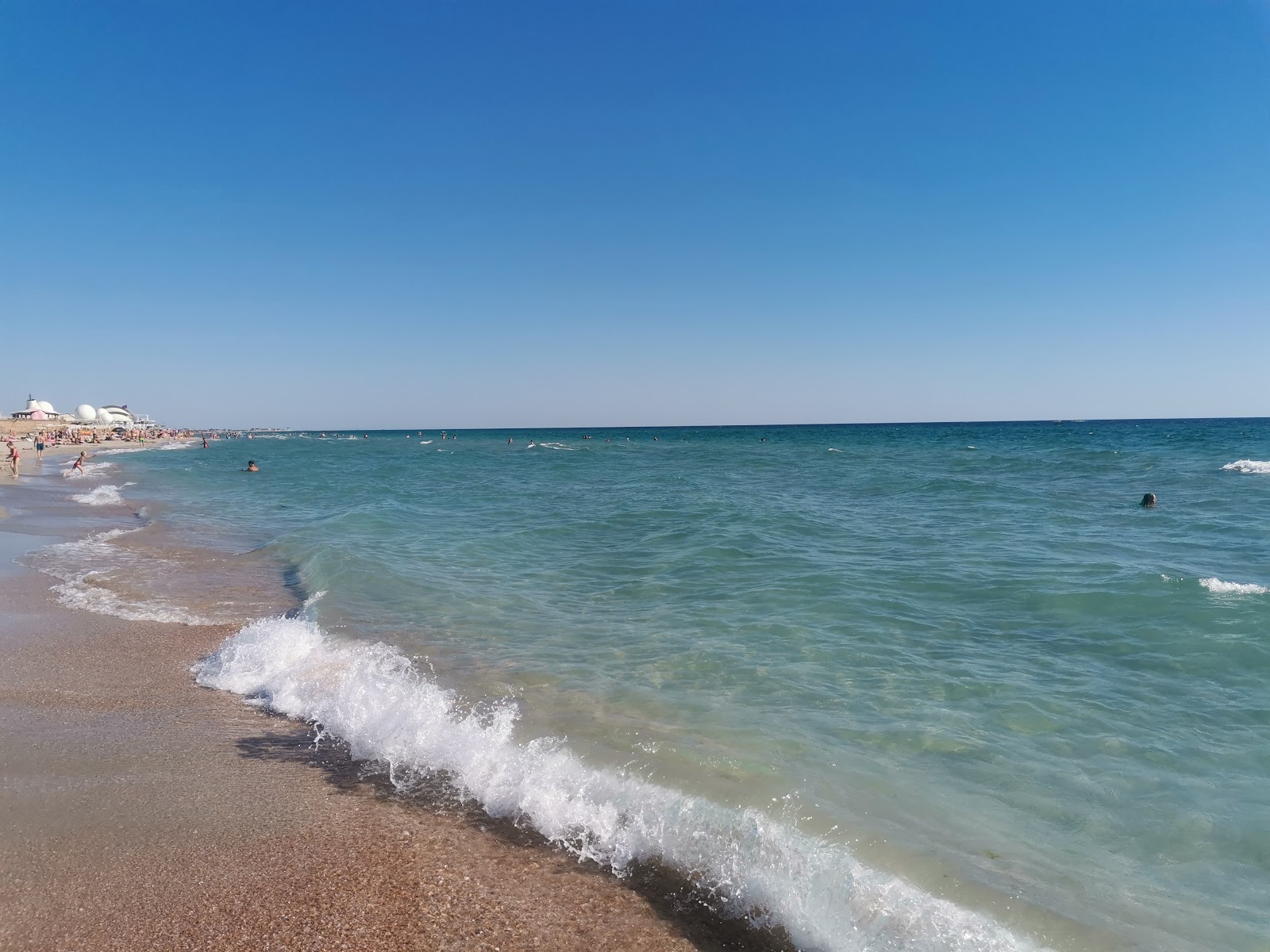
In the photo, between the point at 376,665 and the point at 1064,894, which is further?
the point at 376,665

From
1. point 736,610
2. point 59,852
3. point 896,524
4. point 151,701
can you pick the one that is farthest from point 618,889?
point 896,524

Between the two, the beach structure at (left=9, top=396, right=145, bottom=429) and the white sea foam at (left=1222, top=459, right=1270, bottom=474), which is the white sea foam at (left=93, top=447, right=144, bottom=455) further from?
the white sea foam at (left=1222, top=459, right=1270, bottom=474)

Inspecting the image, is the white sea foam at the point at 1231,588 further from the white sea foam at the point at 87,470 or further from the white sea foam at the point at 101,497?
the white sea foam at the point at 87,470

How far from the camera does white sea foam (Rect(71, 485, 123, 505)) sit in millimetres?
24266

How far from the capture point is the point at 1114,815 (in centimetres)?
468

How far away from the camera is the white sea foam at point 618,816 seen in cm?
365

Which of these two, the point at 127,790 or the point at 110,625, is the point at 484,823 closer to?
the point at 127,790

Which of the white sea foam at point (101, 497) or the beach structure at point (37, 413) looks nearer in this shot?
the white sea foam at point (101, 497)

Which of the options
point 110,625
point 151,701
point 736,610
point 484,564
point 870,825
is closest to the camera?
point 870,825

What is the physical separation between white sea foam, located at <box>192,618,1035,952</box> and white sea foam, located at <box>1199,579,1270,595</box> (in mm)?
8919

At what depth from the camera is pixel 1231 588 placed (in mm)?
9930

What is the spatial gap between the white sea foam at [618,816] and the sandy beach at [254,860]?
0.23 metres

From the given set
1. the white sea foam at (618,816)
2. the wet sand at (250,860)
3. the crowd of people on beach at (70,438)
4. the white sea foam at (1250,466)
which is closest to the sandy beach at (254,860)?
the wet sand at (250,860)

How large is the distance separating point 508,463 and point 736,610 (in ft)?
136
